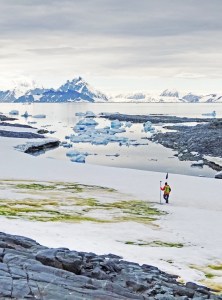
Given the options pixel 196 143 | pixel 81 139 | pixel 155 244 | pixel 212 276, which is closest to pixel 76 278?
pixel 212 276

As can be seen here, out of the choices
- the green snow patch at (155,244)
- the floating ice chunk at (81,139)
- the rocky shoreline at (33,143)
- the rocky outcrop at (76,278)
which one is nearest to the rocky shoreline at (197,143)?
the floating ice chunk at (81,139)

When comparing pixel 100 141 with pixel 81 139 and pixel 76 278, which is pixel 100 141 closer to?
pixel 81 139

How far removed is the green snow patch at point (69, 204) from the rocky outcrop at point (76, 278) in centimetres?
806

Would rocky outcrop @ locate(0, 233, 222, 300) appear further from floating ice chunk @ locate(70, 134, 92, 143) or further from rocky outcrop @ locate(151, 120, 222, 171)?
floating ice chunk @ locate(70, 134, 92, 143)

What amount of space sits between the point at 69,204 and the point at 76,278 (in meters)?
15.4

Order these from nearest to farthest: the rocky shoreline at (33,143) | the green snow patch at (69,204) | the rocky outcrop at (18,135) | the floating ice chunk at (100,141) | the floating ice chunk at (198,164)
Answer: the green snow patch at (69,204)
the floating ice chunk at (198,164)
the rocky shoreline at (33,143)
the rocky outcrop at (18,135)
the floating ice chunk at (100,141)

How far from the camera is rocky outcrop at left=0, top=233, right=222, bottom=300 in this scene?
11.9 m

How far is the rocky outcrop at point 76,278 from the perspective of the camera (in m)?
11.9

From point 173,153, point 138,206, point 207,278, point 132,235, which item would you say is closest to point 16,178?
point 138,206

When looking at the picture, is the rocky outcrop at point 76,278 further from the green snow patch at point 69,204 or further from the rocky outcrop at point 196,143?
the rocky outcrop at point 196,143

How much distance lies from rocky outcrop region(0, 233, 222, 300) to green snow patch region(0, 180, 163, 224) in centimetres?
806

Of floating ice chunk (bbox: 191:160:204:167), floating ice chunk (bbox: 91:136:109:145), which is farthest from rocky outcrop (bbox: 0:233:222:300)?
floating ice chunk (bbox: 91:136:109:145)

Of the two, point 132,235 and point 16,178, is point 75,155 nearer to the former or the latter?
point 16,178

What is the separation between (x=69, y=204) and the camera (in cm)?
2841
